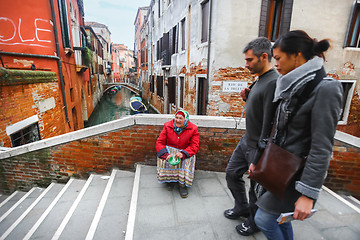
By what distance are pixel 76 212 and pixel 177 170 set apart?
5.00 feet

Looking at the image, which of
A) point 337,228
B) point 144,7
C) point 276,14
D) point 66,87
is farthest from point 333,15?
point 144,7

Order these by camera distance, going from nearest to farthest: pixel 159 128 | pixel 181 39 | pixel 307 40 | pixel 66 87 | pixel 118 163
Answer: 1. pixel 307 40
2. pixel 159 128
3. pixel 118 163
4. pixel 66 87
5. pixel 181 39

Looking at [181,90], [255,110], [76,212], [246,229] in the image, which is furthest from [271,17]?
[76,212]

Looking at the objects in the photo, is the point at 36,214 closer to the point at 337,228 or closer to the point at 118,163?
the point at 118,163

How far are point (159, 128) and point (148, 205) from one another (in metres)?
1.23

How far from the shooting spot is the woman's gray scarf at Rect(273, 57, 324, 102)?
1070mm

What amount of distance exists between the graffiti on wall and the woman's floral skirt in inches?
196

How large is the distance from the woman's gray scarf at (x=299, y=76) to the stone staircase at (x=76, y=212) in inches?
86.6

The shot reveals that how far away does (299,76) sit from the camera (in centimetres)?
110

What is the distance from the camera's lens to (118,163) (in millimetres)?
3395

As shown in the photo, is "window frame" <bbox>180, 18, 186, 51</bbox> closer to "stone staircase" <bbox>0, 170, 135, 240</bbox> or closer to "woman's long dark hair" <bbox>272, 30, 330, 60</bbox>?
"stone staircase" <bbox>0, 170, 135, 240</bbox>

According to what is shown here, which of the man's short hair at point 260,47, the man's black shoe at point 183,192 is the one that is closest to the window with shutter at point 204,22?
the man's short hair at point 260,47

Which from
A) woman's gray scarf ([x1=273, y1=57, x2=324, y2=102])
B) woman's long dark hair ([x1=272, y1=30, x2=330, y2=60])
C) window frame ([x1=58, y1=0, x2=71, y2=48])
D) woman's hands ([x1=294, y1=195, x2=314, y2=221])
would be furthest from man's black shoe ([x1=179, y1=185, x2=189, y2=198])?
window frame ([x1=58, y1=0, x2=71, y2=48])

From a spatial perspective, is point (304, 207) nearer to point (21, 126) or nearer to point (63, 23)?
point (21, 126)
